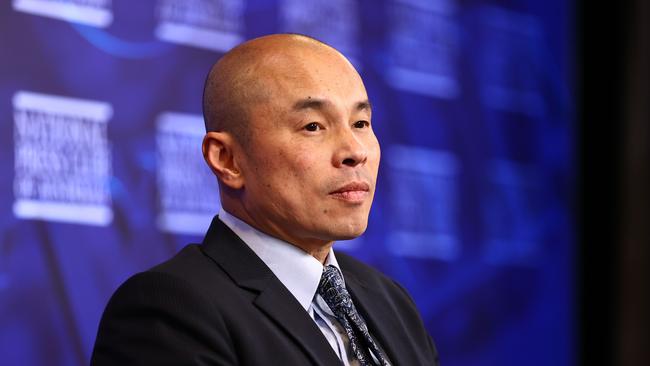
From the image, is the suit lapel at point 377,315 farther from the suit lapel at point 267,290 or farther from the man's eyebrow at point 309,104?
the man's eyebrow at point 309,104

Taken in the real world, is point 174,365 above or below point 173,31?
below

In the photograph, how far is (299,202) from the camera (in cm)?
236

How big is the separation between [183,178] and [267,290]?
3.72 feet

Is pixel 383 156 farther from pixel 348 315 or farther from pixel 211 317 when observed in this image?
pixel 211 317

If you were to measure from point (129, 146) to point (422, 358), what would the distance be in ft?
3.86

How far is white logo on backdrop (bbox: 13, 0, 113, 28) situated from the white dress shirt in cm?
104

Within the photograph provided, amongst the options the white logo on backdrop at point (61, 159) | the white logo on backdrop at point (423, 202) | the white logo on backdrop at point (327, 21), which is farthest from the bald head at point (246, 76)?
the white logo on backdrop at point (423, 202)

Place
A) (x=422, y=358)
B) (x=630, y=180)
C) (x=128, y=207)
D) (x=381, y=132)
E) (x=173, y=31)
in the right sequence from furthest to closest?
(x=630, y=180)
(x=381, y=132)
(x=173, y=31)
(x=128, y=207)
(x=422, y=358)

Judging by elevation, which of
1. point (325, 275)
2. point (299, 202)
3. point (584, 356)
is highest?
point (299, 202)

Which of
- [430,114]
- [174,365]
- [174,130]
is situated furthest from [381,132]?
[174,365]

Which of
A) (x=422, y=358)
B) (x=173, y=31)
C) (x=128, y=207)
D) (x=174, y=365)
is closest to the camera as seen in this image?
(x=174, y=365)

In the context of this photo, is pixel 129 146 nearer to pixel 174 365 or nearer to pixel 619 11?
pixel 174 365

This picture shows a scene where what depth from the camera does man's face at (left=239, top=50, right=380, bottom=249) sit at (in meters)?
2.35

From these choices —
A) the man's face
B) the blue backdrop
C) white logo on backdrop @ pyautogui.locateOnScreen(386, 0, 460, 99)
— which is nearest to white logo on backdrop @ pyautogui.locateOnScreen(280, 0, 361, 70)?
the blue backdrop
